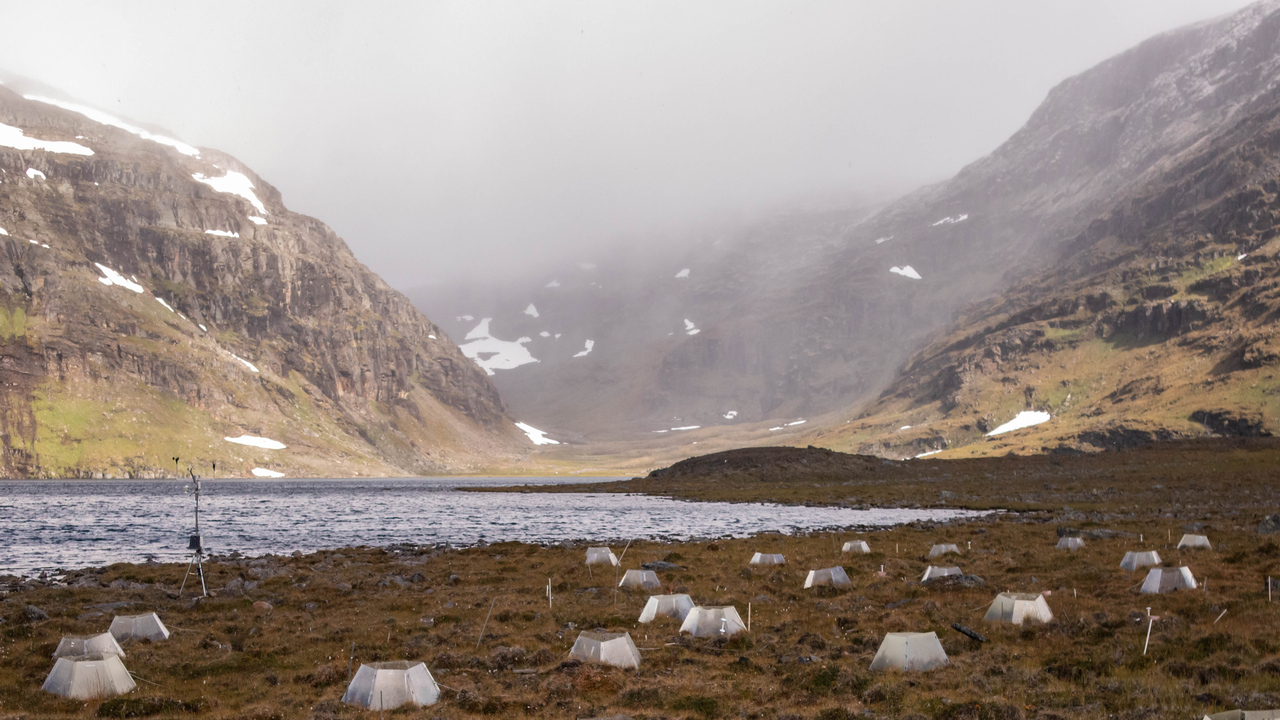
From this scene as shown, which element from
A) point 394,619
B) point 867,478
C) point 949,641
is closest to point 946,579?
point 949,641

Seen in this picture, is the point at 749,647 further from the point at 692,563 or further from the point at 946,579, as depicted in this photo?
the point at 692,563

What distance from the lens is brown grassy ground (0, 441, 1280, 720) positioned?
54.5ft

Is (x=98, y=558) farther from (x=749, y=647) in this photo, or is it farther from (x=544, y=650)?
(x=749, y=647)

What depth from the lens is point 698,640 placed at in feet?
75.4

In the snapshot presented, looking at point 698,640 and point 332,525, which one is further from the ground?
point 332,525

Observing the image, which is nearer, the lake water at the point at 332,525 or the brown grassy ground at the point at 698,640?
the brown grassy ground at the point at 698,640

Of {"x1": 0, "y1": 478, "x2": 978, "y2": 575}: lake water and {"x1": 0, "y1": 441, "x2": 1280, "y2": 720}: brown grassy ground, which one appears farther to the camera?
{"x1": 0, "y1": 478, "x2": 978, "y2": 575}: lake water

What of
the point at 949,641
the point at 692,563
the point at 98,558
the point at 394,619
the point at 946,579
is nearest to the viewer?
the point at 949,641

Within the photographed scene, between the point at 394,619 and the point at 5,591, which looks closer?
the point at 394,619

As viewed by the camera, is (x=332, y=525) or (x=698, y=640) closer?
(x=698, y=640)

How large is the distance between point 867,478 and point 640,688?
5396 inches

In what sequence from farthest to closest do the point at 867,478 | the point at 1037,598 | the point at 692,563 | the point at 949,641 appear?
the point at 867,478 < the point at 692,563 < the point at 1037,598 < the point at 949,641

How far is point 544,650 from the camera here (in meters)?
21.8

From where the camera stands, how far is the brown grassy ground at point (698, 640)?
16.6m
